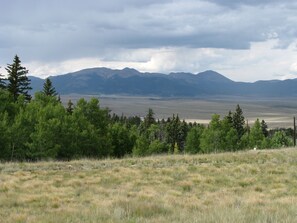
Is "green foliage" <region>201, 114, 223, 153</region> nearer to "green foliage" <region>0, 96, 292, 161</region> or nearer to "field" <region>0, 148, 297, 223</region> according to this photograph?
"green foliage" <region>0, 96, 292, 161</region>

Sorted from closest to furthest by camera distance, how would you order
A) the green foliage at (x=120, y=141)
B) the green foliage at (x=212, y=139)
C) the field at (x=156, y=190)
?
the field at (x=156, y=190), the green foliage at (x=120, y=141), the green foliage at (x=212, y=139)

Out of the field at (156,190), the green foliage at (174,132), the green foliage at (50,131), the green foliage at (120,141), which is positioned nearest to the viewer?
the field at (156,190)

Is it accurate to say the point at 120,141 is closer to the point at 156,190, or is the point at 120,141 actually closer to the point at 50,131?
the point at 50,131

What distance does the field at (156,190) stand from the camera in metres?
9.67

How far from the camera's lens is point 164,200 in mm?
12375

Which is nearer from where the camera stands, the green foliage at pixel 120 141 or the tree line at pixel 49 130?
the tree line at pixel 49 130

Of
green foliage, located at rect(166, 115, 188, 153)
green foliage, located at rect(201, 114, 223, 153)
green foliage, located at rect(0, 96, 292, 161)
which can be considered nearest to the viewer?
green foliage, located at rect(0, 96, 292, 161)

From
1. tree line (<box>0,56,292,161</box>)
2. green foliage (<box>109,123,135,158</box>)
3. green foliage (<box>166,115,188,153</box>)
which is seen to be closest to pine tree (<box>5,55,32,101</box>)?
tree line (<box>0,56,292,161</box>)

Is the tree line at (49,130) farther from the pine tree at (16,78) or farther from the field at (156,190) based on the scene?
the field at (156,190)

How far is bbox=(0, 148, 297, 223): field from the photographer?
31.7 feet

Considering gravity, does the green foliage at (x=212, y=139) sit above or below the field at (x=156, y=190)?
below

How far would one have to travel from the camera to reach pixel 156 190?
14.8 metres

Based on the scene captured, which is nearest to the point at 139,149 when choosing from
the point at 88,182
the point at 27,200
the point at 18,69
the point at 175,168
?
the point at 18,69

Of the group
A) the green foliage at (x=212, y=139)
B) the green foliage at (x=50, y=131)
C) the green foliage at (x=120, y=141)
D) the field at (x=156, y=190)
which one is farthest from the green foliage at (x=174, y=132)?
the field at (x=156, y=190)
